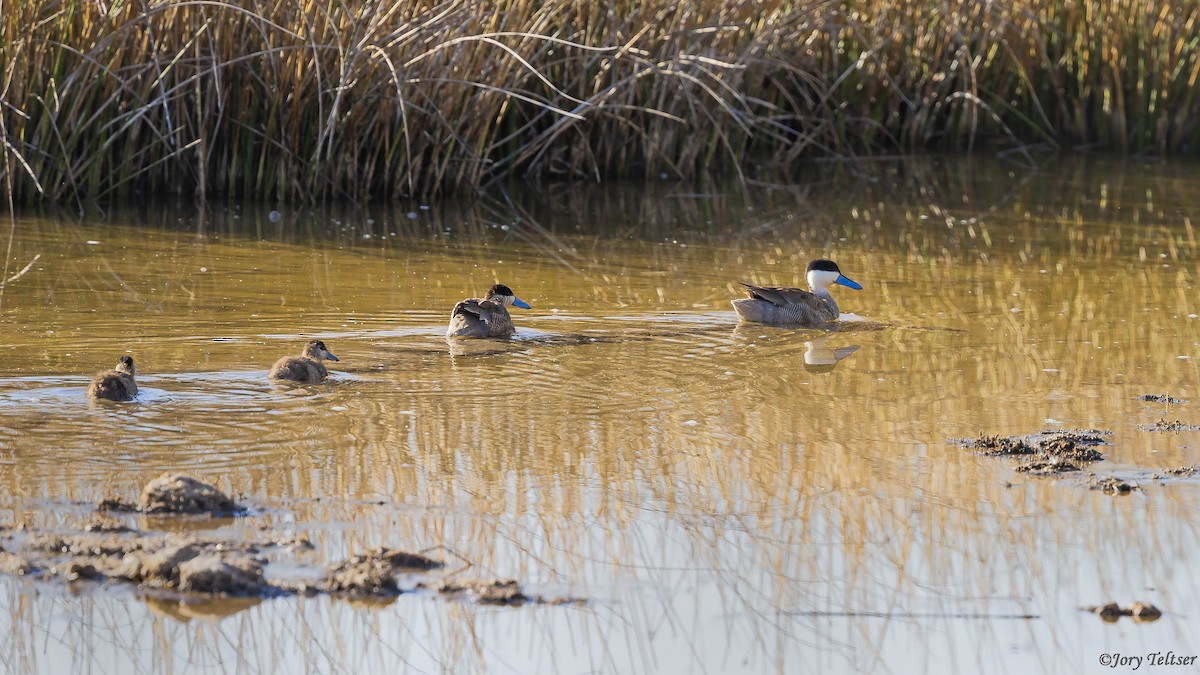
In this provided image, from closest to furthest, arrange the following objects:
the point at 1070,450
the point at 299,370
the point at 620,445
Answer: the point at 1070,450
the point at 620,445
the point at 299,370

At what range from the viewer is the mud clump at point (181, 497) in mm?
4625

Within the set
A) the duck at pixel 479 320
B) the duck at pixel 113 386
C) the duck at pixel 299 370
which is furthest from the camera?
the duck at pixel 479 320

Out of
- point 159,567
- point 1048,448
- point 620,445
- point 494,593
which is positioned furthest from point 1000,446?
point 159,567

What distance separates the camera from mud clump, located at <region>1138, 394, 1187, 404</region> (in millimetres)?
6379

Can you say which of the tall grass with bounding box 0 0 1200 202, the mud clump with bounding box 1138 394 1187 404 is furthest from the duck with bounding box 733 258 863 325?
the mud clump with bounding box 1138 394 1187 404

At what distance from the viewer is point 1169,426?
595 centimetres

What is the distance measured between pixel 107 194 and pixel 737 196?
5.28 metres

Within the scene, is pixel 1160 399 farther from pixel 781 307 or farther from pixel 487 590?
pixel 487 590

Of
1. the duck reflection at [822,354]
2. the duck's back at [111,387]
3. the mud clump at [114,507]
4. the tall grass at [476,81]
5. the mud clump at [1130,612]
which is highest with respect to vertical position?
the tall grass at [476,81]

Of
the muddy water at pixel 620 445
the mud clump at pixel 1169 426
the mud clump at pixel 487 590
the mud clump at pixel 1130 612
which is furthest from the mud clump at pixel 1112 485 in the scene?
the mud clump at pixel 487 590

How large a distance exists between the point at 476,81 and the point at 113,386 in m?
6.37

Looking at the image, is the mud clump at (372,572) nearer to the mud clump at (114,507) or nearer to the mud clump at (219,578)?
the mud clump at (219,578)

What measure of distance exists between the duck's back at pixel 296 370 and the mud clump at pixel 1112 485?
3.09m

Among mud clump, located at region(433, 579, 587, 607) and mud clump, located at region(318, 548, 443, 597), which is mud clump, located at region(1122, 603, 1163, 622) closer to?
mud clump, located at region(433, 579, 587, 607)
